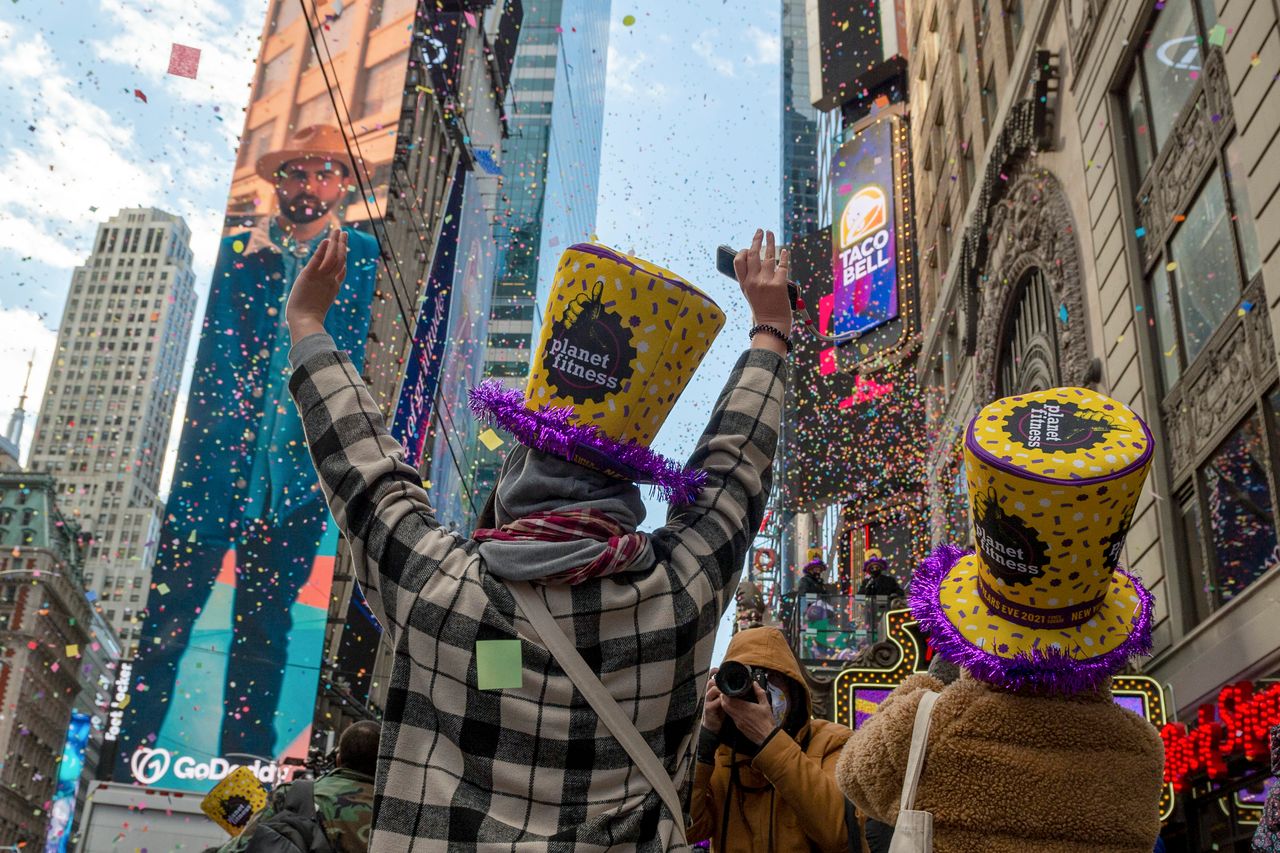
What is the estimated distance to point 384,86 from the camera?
119 ft

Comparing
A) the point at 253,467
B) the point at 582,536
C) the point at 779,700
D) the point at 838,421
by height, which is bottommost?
the point at 779,700

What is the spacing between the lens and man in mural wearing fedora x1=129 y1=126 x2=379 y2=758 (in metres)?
28.2

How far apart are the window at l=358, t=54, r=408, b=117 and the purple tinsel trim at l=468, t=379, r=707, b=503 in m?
35.9

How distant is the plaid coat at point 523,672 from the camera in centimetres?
187

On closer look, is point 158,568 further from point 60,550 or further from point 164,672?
point 60,550

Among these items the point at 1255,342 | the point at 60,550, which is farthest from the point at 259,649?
the point at 60,550

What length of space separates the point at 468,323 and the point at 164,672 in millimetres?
25220

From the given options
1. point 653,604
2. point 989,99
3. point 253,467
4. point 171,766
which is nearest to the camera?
point 653,604

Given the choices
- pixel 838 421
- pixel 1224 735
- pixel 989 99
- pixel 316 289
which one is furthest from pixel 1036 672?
Answer: pixel 838 421

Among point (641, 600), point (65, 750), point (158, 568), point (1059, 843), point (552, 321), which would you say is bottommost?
point (65, 750)

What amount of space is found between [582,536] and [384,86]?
36.9 m

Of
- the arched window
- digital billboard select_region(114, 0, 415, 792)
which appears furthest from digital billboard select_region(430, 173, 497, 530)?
the arched window

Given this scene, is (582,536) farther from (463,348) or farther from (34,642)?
(34,642)

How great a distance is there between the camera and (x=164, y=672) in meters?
28.2
